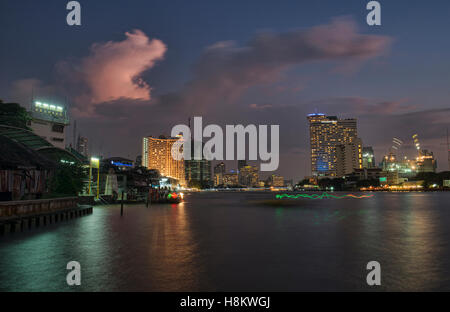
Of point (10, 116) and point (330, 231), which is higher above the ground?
point (10, 116)

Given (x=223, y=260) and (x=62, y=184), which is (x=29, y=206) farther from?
(x=62, y=184)

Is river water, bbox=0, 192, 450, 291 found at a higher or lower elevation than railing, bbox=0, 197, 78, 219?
lower

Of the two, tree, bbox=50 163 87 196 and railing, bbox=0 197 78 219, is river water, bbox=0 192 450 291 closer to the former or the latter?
railing, bbox=0 197 78 219

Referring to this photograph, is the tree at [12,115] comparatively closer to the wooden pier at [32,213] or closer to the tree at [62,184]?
the tree at [62,184]

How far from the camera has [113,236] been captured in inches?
1016

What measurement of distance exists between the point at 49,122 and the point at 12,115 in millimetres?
28575

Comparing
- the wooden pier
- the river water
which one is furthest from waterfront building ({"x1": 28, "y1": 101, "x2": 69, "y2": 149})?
the river water

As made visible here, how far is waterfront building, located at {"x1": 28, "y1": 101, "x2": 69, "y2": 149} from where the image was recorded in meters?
98.4

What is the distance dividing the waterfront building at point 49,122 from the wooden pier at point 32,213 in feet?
232

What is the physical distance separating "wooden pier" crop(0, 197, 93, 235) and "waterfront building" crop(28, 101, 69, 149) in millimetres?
70571

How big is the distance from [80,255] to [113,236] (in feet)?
25.2

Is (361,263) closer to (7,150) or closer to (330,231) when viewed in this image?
(330,231)

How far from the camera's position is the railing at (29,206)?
2575 cm
